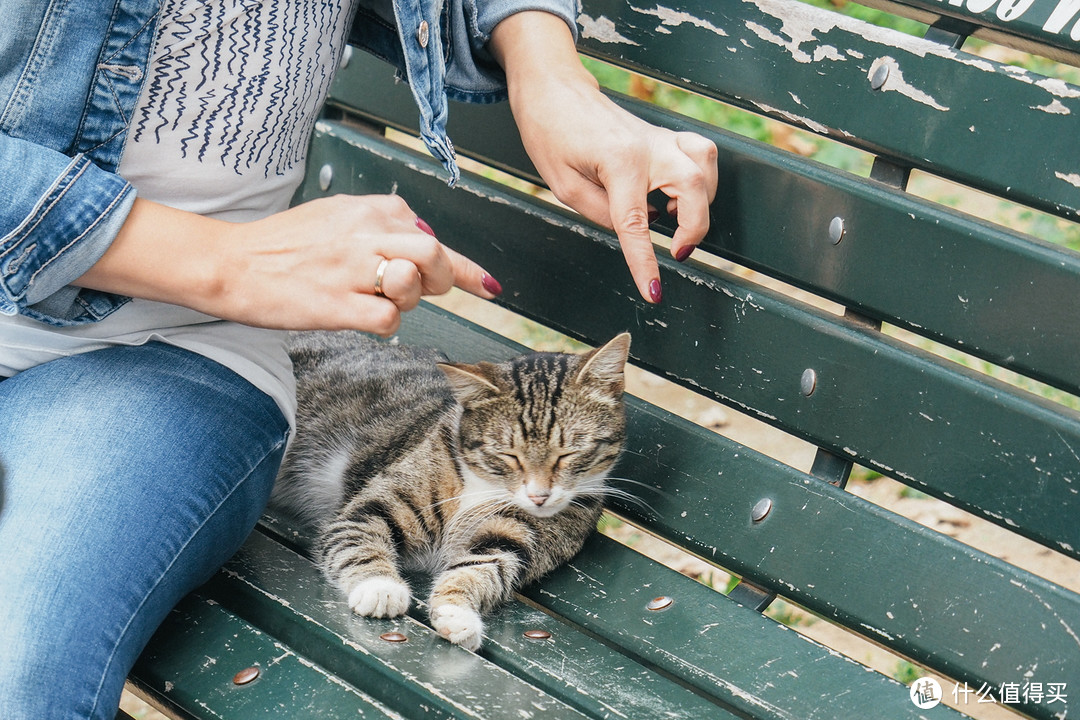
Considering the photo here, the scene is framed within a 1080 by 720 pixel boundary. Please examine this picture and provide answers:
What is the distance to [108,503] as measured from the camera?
165cm

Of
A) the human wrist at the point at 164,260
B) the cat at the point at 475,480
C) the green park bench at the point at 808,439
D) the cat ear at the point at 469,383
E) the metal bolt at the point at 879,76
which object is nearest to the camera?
the human wrist at the point at 164,260

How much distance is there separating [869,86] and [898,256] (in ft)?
0.97

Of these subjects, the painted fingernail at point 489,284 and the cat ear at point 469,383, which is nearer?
the painted fingernail at point 489,284

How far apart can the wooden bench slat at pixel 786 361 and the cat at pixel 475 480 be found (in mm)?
135

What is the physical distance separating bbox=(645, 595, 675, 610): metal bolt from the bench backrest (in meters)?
0.17

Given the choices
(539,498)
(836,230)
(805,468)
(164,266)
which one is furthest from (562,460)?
(805,468)

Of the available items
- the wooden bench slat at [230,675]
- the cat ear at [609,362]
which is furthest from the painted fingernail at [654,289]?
the wooden bench slat at [230,675]

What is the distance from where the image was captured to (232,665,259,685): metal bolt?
1.70 m

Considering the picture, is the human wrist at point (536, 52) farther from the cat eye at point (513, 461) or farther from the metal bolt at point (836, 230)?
the cat eye at point (513, 461)

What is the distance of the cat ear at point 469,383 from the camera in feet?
7.26

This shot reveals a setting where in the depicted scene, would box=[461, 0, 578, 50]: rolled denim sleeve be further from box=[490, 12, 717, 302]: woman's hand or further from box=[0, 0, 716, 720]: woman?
box=[0, 0, 716, 720]: woman

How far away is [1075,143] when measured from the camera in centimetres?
170

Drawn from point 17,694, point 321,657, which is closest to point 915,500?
point 321,657

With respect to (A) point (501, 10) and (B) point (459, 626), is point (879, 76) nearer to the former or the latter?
(A) point (501, 10)
